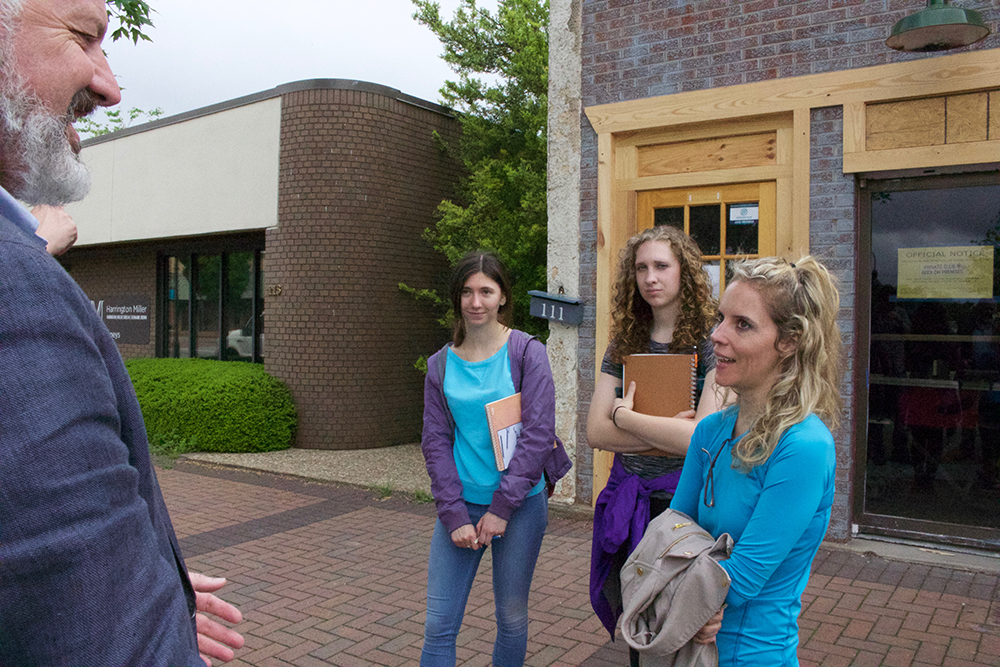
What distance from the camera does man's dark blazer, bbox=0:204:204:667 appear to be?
80cm

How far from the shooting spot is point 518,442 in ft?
9.78

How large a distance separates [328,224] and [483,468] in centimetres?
750

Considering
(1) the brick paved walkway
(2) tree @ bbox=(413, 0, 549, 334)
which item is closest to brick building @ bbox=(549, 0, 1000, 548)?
(1) the brick paved walkway

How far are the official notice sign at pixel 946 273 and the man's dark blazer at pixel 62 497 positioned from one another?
5.93 meters

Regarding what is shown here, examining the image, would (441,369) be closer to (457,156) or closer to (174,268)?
(457,156)

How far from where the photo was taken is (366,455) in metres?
9.61

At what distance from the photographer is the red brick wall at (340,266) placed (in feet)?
32.5

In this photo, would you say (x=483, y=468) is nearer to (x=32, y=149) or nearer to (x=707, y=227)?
(x=32, y=149)

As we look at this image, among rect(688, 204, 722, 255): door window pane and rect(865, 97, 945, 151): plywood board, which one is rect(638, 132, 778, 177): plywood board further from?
rect(865, 97, 945, 151): plywood board

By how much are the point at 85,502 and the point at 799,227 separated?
219 inches

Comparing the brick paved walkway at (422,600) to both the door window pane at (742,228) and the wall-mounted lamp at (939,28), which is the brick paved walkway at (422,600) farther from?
the wall-mounted lamp at (939,28)

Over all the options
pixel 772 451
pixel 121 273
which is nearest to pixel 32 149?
pixel 772 451

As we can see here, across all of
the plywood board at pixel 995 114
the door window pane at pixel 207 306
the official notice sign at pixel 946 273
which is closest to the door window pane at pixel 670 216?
the official notice sign at pixel 946 273

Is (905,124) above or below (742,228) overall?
above
